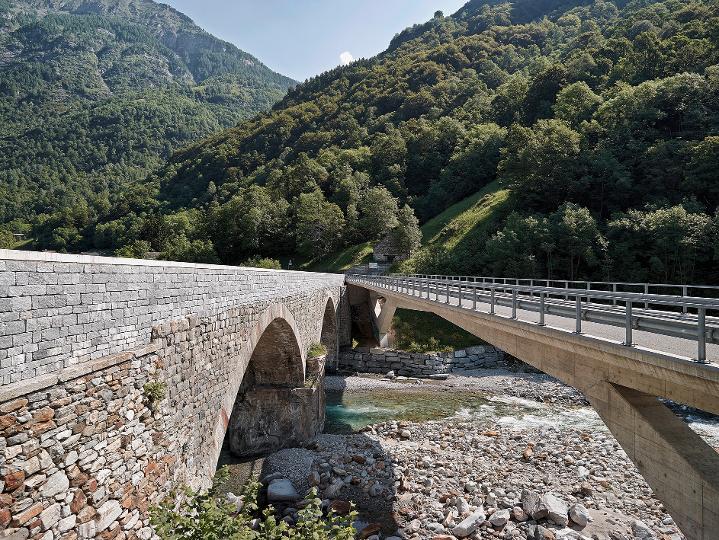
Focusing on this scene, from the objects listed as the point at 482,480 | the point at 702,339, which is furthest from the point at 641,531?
the point at 702,339

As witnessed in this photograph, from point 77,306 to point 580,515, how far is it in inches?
468

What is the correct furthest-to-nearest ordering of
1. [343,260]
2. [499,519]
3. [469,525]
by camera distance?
[343,260], [499,519], [469,525]

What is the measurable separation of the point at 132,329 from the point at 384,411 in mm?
17796

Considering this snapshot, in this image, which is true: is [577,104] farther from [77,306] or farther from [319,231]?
[77,306]

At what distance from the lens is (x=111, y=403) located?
17.1ft

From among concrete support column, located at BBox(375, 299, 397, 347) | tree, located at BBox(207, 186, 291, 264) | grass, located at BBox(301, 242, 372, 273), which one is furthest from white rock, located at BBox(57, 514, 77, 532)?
tree, located at BBox(207, 186, 291, 264)

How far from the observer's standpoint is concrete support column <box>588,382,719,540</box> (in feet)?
16.2

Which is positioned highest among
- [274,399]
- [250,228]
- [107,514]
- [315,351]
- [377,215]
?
[377,215]

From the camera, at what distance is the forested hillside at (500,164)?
120ft

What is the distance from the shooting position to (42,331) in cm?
419

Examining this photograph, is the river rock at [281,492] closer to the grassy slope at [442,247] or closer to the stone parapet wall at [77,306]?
the stone parapet wall at [77,306]

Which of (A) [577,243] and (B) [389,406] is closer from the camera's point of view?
(B) [389,406]

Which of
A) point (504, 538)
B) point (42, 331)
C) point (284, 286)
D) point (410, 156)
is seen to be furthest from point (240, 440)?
point (410, 156)

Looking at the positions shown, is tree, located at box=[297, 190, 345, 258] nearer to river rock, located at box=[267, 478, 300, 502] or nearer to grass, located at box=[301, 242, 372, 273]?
grass, located at box=[301, 242, 372, 273]
